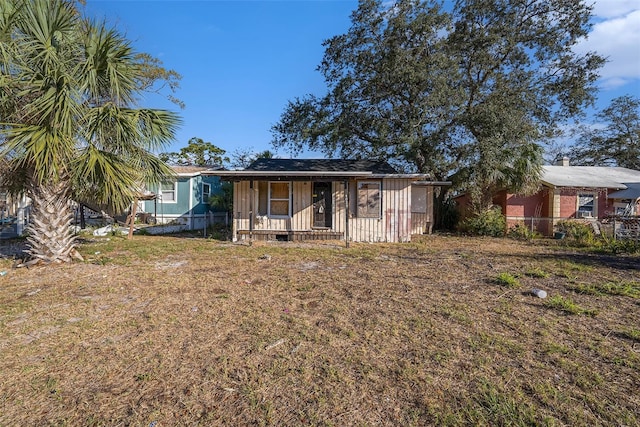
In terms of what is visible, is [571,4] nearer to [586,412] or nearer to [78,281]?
[586,412]

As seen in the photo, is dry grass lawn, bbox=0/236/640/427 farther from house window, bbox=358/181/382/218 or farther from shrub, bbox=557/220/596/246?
shrub, bbox=557/220/596/246

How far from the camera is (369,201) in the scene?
38.7 ft

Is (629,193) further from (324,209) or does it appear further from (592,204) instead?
(324,209)

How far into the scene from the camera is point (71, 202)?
758 cm

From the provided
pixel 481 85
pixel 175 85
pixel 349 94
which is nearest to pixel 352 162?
pixel 349 94

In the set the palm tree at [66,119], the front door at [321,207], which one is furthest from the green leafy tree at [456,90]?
the palm tree at [66,119]

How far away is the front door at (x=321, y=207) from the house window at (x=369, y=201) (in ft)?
3.87

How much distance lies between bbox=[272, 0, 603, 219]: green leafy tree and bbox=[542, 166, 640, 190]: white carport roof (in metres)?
2.12

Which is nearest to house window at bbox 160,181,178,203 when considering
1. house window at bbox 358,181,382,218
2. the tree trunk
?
the tree trunk

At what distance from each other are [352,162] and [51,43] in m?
10.3

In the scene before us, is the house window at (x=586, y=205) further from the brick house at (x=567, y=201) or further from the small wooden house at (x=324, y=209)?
the small wooden house at (x=324, y=209)

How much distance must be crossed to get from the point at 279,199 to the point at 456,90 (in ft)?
31.3

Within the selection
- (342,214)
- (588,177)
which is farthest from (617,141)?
(342,214)

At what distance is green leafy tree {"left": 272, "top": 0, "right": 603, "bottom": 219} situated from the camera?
13984mm
